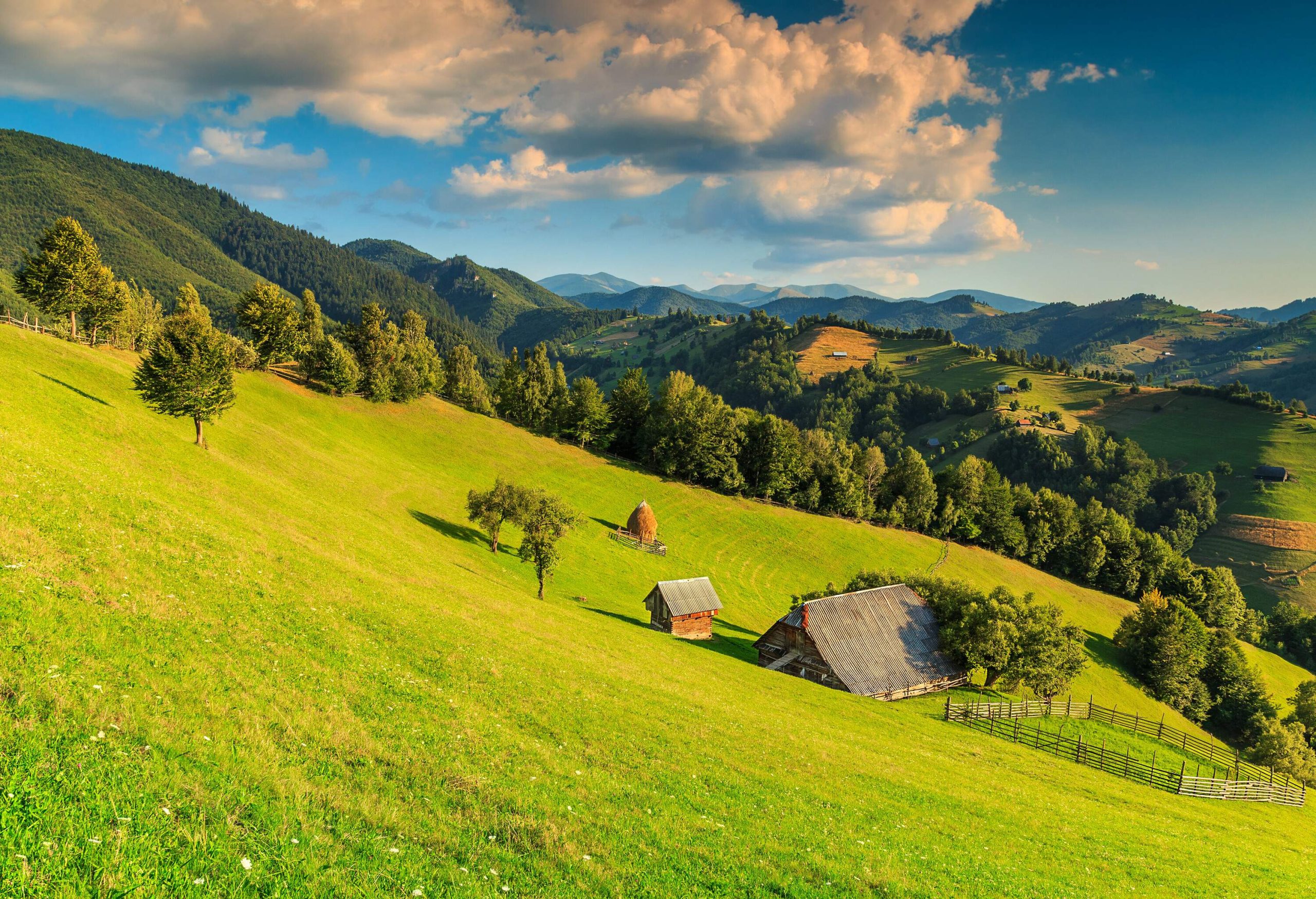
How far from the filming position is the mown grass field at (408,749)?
386 inches

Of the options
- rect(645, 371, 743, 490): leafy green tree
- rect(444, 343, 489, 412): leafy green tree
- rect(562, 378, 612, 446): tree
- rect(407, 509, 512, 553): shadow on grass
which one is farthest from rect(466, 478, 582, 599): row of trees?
rect(444, 343, 489, 412): leafy green tree

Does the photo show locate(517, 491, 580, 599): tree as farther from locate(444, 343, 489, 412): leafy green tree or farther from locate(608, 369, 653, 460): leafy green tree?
locate(444, 343, 489, 412): leafy green tree

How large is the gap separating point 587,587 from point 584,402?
5868 cm

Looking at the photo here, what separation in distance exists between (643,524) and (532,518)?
95.1 feet

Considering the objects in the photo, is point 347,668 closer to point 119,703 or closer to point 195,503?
point 119,703

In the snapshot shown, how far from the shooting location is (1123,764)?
4269cm

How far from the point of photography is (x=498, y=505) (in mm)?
61719

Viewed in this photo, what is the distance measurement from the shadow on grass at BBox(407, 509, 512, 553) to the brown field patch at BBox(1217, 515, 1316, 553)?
645ft

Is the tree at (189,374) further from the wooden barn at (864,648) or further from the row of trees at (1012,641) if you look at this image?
the row of trees at (1012,641)

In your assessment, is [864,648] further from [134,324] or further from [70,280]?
[134,324]

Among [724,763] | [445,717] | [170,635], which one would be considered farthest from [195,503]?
[724,763]

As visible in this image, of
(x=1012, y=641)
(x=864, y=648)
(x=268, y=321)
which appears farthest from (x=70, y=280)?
(x=1012, y=641)

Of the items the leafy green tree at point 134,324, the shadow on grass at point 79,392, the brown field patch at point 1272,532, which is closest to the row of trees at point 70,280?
the leafy green tree at point 134,324

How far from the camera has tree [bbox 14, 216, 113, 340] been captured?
7100 cm
